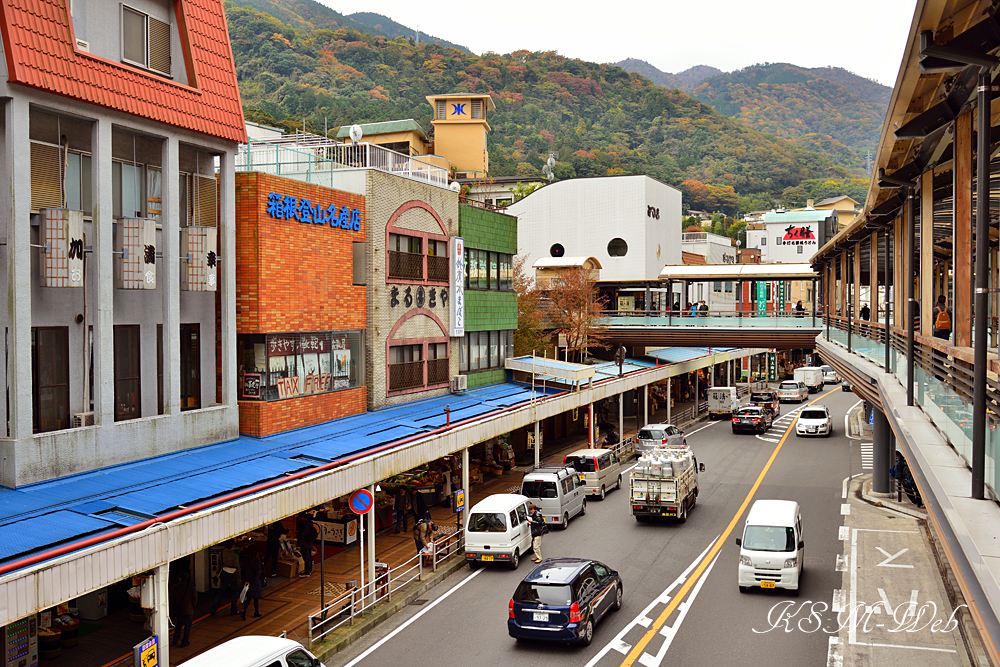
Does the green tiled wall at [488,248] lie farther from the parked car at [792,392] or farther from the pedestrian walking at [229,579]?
the parked car at [792,392]

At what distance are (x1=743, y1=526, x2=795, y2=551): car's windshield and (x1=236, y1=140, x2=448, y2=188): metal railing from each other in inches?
660

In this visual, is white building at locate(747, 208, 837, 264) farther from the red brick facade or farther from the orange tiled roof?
the orange tiled roof

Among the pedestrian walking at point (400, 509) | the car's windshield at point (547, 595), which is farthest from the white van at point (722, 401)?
Answer: the car's windshield at point (547, 595)

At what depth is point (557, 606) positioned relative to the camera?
1620cm

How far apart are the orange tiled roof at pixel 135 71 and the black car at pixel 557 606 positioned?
1317cm

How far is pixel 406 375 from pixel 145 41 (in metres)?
14.4

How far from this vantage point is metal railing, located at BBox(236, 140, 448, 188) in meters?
26.7

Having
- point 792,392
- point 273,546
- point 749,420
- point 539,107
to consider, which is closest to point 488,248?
point 273,546

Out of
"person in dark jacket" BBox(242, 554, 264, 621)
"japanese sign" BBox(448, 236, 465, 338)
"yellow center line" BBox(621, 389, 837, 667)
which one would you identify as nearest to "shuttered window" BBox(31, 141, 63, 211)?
"person in dark jacket" BBox(242, 554, 264, 621)

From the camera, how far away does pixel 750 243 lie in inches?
4341

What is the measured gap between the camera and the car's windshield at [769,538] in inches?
770

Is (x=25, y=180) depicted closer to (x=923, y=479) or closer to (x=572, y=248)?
(x=923, y=479)

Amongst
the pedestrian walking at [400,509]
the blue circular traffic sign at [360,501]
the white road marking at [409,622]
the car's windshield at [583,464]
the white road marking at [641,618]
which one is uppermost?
the blue circular traffic sign at [360,501]

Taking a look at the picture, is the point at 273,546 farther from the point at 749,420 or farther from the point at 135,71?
the point at 749,420
